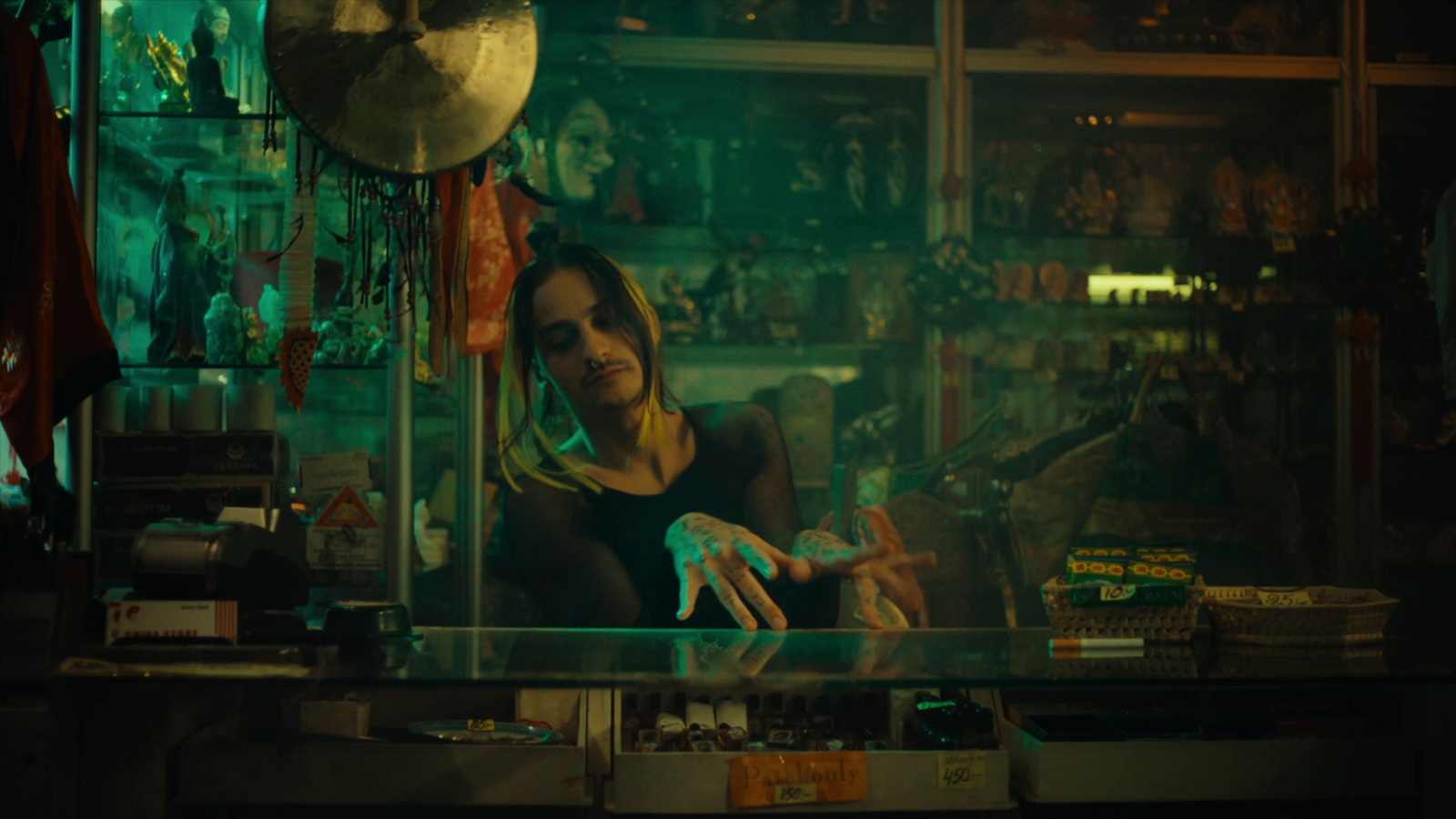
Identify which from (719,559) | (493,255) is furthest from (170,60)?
(719,559)

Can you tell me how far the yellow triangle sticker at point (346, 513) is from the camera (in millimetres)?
3018

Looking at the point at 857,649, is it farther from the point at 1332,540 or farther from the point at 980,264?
the point at 1332,540

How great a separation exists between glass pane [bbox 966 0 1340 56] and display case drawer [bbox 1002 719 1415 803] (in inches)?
104

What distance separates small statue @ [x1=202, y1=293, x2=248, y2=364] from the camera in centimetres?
290

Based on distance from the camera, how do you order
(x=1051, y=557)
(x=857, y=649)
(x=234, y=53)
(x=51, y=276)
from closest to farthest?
(x=857, y=649)
(x=51, y=276)
(x=234, y=53)
(x=1051, y=557)

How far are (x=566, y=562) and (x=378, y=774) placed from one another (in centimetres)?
183

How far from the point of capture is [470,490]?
3424mm

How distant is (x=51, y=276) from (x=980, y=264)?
2545 mm

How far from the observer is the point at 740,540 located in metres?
3.45

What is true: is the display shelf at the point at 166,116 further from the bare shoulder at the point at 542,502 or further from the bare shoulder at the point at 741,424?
the bare shoulder at the point at 741,424

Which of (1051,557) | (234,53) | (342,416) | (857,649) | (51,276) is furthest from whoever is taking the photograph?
(1051,557)

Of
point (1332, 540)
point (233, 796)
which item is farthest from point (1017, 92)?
point (233, 796)

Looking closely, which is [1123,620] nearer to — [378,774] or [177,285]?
[378,774]

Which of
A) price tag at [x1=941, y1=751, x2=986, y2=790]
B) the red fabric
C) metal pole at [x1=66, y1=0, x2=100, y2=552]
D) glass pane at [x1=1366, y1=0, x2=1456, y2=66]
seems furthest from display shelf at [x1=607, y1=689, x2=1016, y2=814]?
glass pane at [x1=1366, y1=0, x2=1456, y2=66]
